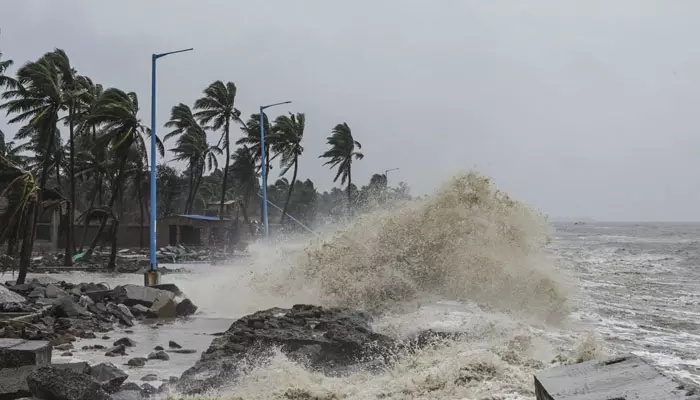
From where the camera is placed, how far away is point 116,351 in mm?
9062

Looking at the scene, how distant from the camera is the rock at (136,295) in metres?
13.7

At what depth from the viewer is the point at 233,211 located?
7100 centimetres

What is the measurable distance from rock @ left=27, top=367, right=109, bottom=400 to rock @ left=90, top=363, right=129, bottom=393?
81 centimetres

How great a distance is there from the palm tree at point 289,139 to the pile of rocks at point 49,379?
4561 centimetres

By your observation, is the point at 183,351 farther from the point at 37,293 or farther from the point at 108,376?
the point at 37,293

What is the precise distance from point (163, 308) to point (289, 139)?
40.0 m

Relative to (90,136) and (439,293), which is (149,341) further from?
(90,136)

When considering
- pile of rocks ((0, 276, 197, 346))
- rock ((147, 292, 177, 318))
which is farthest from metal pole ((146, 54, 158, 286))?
rock ((147, 292, 177, 318))

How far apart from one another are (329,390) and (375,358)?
192 cm

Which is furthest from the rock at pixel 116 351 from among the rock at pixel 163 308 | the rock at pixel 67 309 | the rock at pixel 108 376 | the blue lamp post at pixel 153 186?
the blue lamp post at pixel 153 186

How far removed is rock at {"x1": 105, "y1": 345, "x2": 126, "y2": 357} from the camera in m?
8.93

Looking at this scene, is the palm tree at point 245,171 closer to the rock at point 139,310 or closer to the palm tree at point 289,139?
the palm tree at point 289,139

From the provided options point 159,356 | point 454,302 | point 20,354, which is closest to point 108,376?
point 20,354

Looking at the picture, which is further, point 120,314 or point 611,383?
point 120,314
